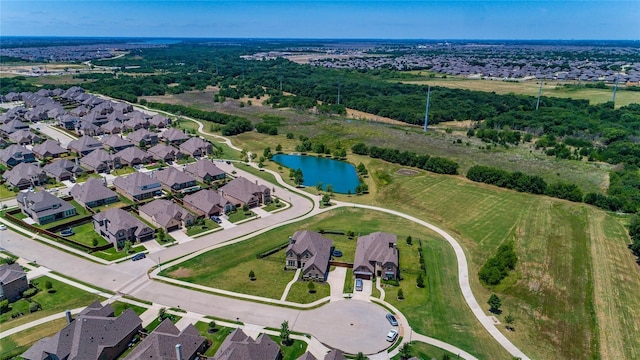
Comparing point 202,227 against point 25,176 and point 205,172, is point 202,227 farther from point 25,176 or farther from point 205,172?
point 25,176

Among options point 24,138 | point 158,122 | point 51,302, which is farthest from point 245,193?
point 24,138

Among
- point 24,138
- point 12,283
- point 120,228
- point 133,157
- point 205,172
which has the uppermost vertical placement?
point 24,138

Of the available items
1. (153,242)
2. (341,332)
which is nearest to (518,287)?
(341,332)

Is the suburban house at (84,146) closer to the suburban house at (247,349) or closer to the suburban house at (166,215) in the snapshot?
the suburban house at (166,215)

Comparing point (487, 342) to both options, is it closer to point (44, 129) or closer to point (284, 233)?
point (284, 233)

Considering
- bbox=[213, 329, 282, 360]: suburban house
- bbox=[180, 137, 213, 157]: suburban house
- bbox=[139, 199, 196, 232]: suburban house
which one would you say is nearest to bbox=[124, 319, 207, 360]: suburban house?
bbox=[213, 329, 282, 360]: suburban house

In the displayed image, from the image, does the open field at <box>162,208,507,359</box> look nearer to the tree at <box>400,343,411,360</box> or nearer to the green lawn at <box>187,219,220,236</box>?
the tree at <box>400,343,411,360</box>
